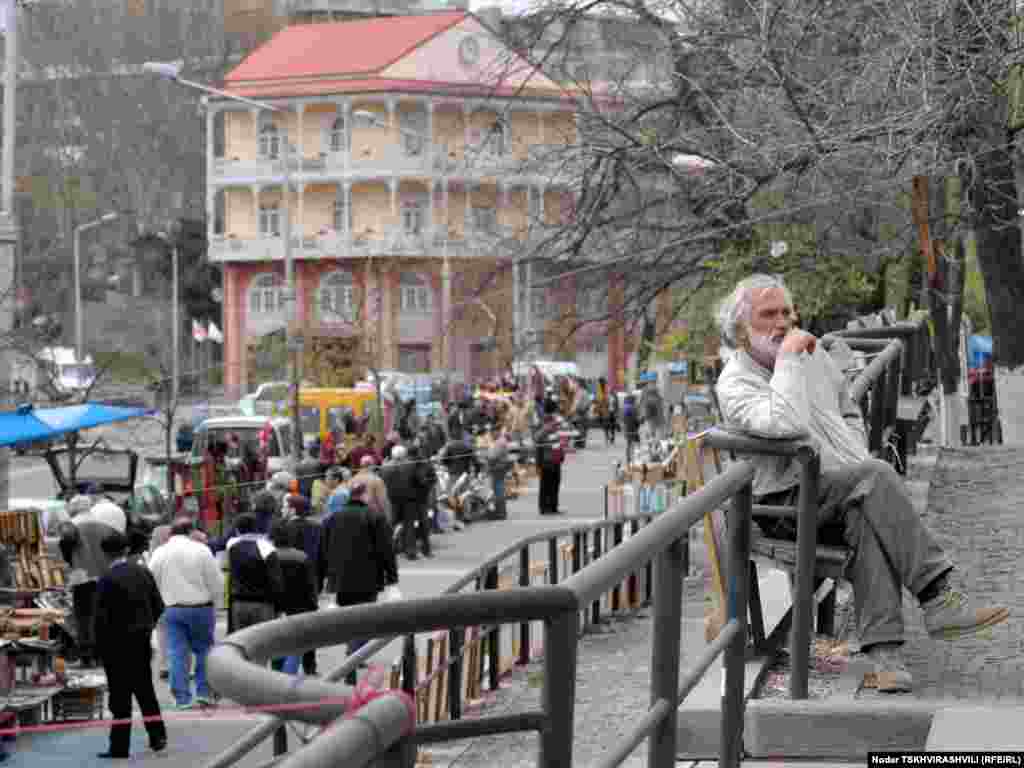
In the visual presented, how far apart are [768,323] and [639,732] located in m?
3.04

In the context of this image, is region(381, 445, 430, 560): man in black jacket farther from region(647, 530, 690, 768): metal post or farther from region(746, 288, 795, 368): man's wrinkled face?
region(647, 530, 690, 768): metal post

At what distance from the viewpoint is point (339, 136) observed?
85.1 metres

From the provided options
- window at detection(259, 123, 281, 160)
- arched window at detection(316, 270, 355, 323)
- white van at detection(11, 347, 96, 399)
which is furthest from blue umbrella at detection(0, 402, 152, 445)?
window at detection(259, 123, 281, 160)

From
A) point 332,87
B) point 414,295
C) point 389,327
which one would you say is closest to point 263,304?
point 389,327

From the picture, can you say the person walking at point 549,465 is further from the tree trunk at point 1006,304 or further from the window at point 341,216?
the window at point 341,216

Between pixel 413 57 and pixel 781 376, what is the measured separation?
7604 cm

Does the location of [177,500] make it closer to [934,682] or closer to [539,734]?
[934,682]

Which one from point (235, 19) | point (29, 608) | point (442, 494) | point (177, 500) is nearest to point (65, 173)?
point (235, 19)

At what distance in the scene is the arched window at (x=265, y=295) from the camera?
297ft

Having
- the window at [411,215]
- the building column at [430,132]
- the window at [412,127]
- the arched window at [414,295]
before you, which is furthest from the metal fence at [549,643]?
the arched window at [414,295]

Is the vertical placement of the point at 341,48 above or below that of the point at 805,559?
above

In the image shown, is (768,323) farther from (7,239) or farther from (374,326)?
(374,326)

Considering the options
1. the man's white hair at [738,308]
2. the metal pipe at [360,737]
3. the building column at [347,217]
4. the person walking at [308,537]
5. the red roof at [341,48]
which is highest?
the red roof at [341,48]

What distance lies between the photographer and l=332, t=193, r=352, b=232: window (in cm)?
8344
